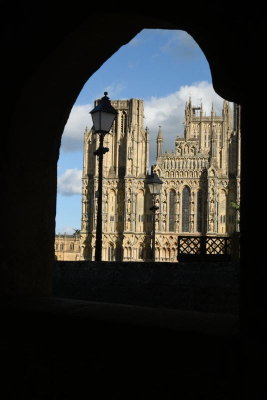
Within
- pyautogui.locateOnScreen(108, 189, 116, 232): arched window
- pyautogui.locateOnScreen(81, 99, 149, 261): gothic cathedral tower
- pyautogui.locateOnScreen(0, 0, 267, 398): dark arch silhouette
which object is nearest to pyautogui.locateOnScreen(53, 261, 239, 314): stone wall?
pyautogui.locateOnScreen(0, 0, 267, 398): dark arch silhouette

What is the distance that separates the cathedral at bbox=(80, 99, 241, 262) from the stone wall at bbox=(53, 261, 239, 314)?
59.9 m

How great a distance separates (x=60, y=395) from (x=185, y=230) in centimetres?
6801

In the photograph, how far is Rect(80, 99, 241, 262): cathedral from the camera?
69312 millimetres

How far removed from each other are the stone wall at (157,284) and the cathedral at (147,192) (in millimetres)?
59905

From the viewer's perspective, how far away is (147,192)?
7069cm

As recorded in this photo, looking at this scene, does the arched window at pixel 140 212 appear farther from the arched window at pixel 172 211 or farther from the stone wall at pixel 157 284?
the stone wall at pixel 157 284

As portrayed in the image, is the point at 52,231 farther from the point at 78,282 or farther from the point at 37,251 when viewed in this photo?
the point at 78,282

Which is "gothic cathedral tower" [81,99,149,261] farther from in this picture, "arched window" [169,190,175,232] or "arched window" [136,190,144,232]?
"arched window" [169,190,175,232]

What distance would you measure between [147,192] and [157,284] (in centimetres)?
6296

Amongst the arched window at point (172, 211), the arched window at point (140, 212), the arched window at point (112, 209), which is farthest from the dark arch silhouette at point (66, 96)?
the arched window at point (172, 211)

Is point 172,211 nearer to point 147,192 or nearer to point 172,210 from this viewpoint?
point 172,210

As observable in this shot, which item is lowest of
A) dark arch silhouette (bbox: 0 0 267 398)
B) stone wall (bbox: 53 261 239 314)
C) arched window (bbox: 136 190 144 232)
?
stone wall (bbox: 53 261 239 314)

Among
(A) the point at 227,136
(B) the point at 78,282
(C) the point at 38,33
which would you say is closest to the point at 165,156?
(A) the point at 227,136

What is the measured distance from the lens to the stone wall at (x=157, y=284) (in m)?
7.08
